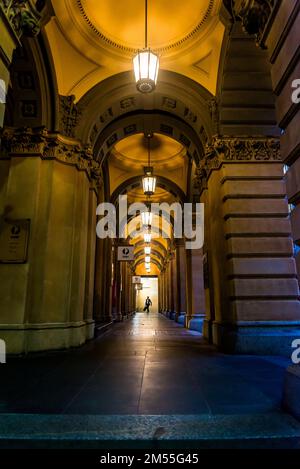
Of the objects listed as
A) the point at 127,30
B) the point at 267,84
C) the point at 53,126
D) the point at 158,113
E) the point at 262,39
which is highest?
the point at 127,30

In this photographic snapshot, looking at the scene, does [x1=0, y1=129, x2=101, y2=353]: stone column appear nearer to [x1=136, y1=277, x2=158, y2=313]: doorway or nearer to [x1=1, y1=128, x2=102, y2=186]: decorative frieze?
[x1=1, y1=128, x2=102, y2=186]: decorative frieze

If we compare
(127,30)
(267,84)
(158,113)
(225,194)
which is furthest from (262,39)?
(158,113)

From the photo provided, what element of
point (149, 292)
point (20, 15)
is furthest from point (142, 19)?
point (149, 292)

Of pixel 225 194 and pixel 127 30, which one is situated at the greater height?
pixel 127 30

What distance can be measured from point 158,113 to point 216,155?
3.35 meters

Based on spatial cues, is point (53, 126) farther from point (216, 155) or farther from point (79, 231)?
point (216, 155)

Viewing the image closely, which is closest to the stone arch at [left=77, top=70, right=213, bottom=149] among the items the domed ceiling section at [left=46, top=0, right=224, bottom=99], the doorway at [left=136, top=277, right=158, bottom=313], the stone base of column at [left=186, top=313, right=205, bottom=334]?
the domed ceiling section at [left=46, top=0, right=224, bottom=99]

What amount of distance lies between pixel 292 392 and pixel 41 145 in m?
6.92

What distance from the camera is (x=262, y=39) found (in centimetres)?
328

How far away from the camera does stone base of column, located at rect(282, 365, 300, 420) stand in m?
2.29

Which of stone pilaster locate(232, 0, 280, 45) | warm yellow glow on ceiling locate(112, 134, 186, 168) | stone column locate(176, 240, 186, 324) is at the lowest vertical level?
stone column locate(176, 240, 186, 324)

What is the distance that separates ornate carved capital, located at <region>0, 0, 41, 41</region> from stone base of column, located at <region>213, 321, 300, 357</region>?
640 cm
